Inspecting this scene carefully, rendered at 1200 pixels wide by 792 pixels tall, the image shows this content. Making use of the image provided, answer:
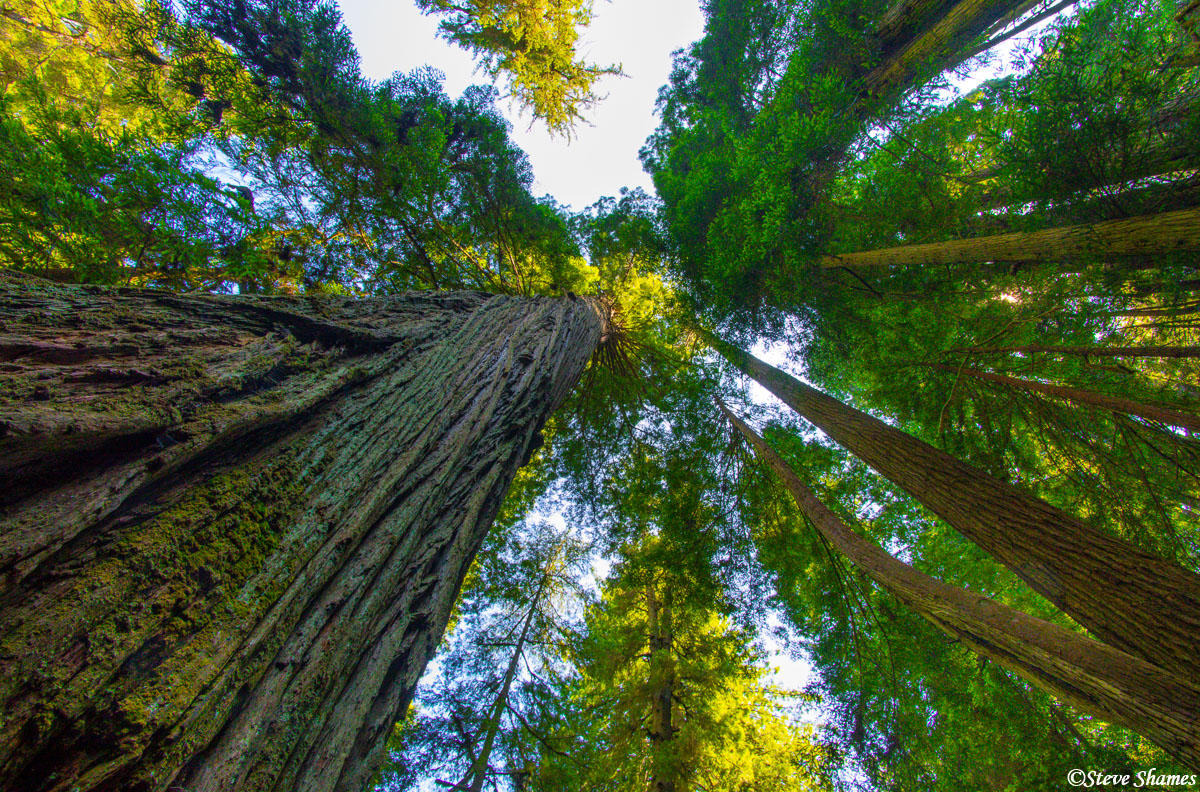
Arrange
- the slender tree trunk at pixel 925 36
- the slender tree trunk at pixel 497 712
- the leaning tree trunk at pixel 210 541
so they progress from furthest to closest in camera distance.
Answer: the slender tree trunk at pixel 497 712 → the slender tree trunk at pixel 925 36 → the leaning tree trunk at pixel 210 541

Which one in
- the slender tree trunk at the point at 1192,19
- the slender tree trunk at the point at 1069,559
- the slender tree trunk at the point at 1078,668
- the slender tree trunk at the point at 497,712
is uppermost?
the slender tree trunk at the point at 1192,19

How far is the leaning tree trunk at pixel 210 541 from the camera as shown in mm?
635

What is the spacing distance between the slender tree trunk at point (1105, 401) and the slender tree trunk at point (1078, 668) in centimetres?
199

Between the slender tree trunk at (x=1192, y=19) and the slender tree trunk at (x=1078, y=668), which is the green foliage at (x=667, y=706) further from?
the slender tree trunk at (x=1192, y=19)

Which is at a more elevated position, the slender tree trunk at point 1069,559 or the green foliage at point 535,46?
the green foliage at point 535,46

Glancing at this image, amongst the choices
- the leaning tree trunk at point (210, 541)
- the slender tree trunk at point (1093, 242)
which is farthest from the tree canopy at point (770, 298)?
the leaning tree trunk at point (210, 541)

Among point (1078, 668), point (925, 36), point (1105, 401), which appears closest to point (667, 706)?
point (1078, 668)

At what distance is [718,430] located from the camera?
5.57 metres

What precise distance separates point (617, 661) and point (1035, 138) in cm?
751

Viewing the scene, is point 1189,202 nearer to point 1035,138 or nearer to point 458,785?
point 1035,138

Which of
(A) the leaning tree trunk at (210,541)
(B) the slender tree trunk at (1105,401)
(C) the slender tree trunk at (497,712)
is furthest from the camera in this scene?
(C) the slender tree trunk at (497,712)

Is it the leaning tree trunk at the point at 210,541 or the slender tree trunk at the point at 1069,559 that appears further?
the slender tree trunk at the point at 1069,559

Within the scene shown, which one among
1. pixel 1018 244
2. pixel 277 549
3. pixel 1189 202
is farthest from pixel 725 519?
pixel 277 549

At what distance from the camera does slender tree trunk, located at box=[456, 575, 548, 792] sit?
4.32 metres
